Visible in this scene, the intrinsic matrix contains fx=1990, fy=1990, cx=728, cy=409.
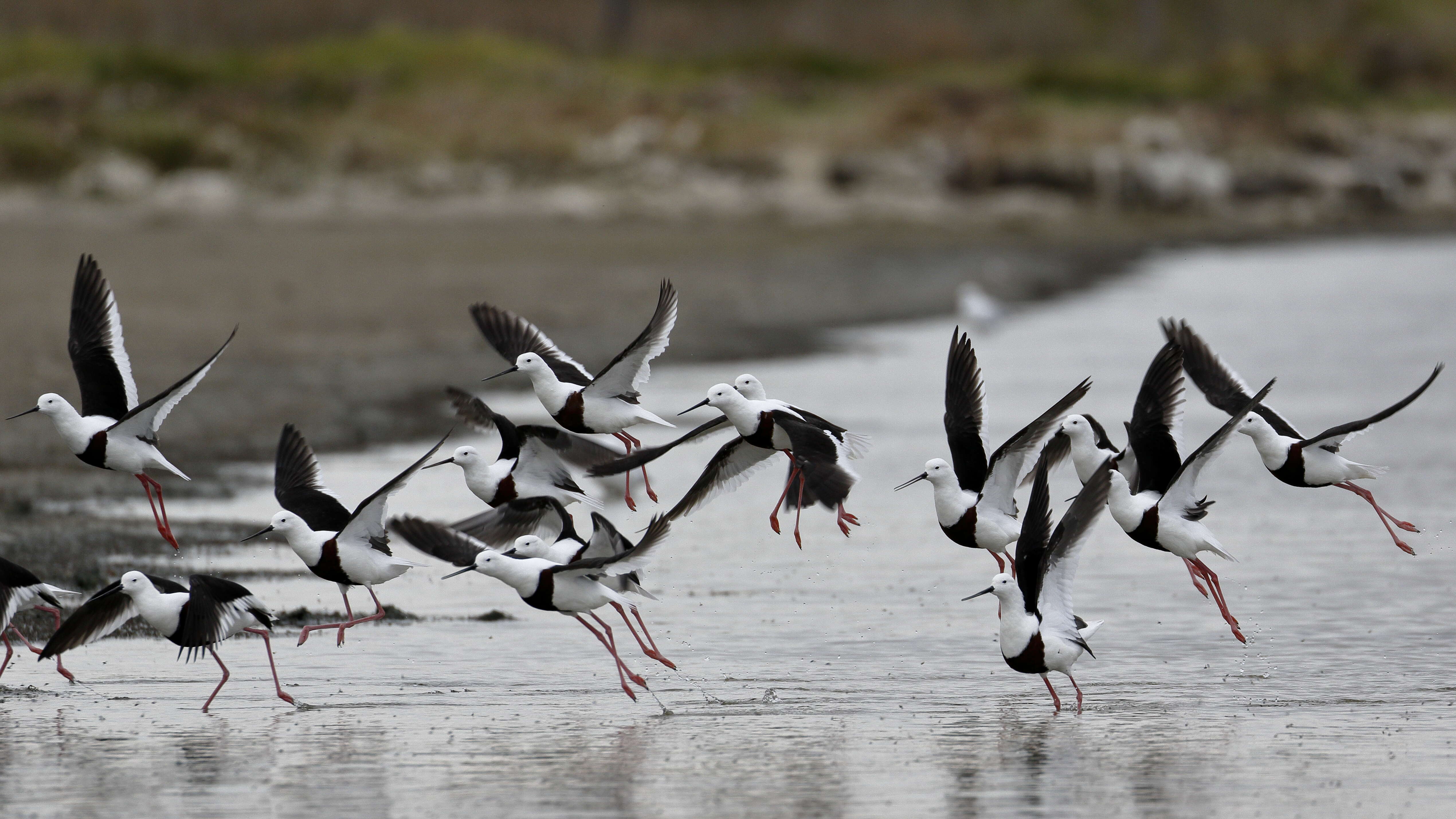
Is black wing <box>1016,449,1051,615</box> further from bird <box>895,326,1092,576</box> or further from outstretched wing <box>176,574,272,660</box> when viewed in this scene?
outstretched wing <box>176,574,272,660</box>

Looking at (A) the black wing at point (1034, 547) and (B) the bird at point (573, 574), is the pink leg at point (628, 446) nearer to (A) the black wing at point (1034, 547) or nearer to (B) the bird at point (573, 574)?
(B) the bird at point (573, 574)

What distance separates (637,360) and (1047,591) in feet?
7.38

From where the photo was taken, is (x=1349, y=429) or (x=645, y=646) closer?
(x=1349, y=429)

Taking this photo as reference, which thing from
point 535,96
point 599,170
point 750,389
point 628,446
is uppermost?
point 750,389

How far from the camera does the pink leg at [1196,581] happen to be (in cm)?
974

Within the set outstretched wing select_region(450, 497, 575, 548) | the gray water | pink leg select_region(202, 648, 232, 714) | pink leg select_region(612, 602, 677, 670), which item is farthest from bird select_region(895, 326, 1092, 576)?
pink leg select_region(202, 648, 232, 714)

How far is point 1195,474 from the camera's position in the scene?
355 inches

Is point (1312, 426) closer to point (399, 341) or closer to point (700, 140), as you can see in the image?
point (399, 341)

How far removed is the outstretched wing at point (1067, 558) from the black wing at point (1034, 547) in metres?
0.02

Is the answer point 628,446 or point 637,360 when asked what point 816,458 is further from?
point 628,446

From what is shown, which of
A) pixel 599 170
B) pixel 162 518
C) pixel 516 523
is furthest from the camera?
pixel 599 170

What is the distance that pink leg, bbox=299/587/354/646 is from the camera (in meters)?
9.29

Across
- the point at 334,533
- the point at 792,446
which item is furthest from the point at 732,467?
the point at 334,533

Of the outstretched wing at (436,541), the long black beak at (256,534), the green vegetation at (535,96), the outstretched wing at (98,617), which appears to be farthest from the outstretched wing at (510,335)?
the green vegetation at (535,96)
